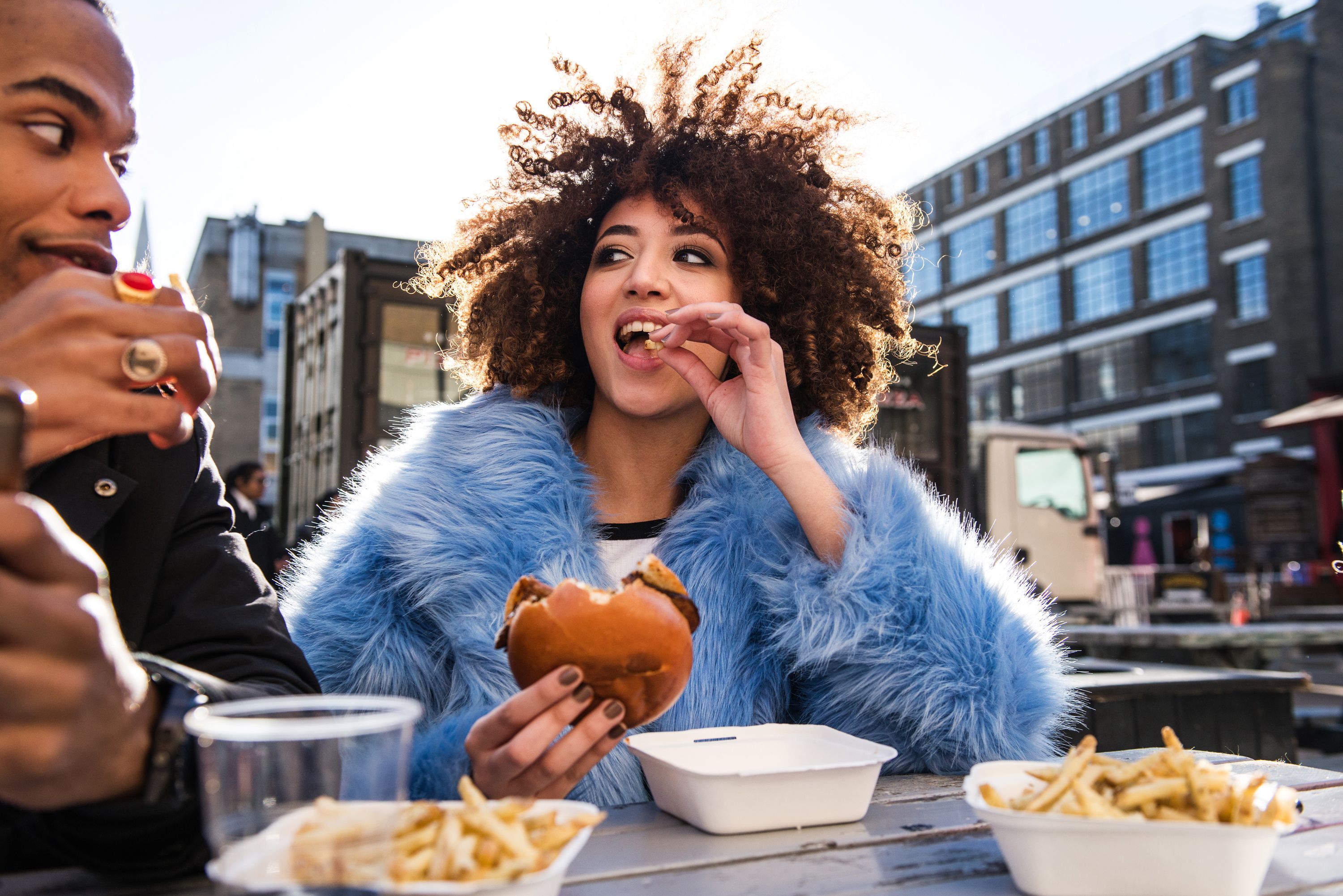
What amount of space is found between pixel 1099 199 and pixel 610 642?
3660 centimetres

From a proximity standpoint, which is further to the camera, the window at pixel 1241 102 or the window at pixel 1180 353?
the window at pixel 1180 353

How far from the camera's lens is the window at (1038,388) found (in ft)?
113

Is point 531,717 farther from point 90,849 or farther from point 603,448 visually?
point 603,448

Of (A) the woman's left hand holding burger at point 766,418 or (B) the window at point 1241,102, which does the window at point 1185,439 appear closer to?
(B) the window at point 1241,102

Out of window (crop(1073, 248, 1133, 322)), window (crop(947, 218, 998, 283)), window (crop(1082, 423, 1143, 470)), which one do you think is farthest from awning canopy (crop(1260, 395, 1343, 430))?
window (crop(947, 218, 998, 283))

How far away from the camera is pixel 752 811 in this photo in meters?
1.26

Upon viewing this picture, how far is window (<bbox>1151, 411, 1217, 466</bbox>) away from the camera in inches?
1126

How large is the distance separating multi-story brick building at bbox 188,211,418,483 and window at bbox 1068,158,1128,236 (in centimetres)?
2636

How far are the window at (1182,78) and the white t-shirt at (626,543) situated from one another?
33.7 m

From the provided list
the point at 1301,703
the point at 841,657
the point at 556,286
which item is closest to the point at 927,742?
the point at 841,657

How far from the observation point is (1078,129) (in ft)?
112

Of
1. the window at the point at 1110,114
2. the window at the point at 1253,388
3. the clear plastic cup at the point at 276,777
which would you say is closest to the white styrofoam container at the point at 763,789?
the clear plastic cup at the point at 276,777

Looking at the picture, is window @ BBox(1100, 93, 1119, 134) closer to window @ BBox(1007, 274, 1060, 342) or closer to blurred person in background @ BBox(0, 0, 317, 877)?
window @ BBox(1007, 274, 1060, 342)

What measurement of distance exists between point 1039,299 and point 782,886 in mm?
37598
